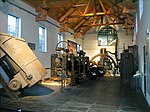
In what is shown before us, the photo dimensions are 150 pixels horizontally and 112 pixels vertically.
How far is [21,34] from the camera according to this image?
26.2 ft

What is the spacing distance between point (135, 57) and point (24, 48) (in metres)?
4.99

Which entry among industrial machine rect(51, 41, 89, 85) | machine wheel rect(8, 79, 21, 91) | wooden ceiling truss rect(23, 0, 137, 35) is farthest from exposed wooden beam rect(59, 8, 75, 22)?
machine wheel rect(8, 79, 21, 91)

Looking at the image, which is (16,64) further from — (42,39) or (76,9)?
(76,9)

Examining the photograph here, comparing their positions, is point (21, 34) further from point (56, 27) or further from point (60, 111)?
point (60, 111)

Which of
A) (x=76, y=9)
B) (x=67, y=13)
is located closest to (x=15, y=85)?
(x=76, y=9)

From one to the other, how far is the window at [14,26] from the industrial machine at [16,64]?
191 centimetres

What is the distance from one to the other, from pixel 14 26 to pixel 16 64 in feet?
9.40

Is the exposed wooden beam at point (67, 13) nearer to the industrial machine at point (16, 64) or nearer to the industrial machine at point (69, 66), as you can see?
the industrial machine at point (69, 66)

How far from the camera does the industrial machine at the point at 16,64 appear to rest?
5309 millimetres

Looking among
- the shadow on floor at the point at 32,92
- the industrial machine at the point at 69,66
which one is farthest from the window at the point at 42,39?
the shadow on floor at the point at 32,92

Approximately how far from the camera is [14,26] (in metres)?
7.70

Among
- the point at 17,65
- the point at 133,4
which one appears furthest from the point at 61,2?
the point at 17,65

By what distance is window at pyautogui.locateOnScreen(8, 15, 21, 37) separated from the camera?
7.39 metres

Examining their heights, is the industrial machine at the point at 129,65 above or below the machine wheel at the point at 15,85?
above
